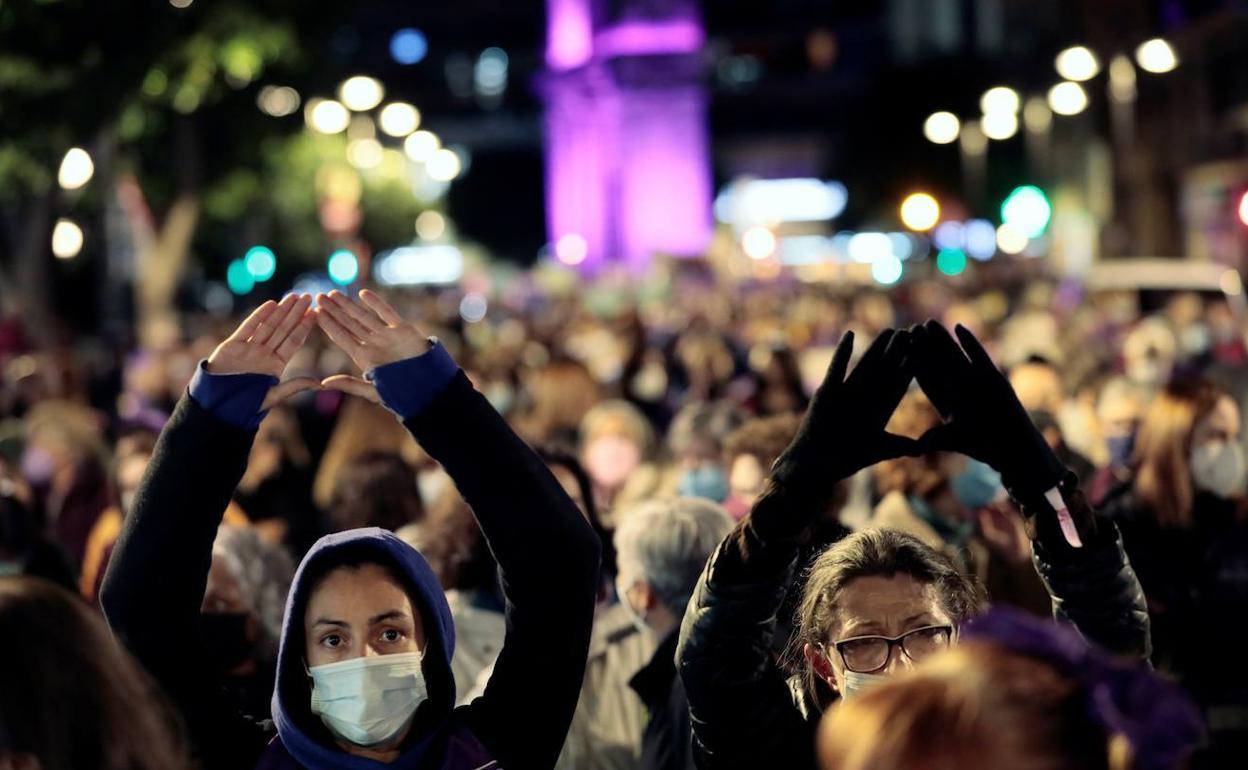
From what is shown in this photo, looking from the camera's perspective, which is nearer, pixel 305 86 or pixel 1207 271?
pixel 1207 271

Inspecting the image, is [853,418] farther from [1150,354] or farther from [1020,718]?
[1150,354]

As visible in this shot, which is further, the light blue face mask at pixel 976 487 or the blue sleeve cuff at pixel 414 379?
the light blue face mask at pixel 976 487

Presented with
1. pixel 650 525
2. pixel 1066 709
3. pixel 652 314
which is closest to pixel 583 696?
pixel 650 525

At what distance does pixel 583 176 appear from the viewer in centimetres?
9712

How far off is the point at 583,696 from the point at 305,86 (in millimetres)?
28962

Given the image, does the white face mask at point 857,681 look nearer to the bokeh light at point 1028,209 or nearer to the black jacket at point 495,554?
the black jacket at point 495,554

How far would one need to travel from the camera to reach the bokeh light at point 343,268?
17750 mm

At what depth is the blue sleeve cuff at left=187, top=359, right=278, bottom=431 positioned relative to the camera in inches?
156

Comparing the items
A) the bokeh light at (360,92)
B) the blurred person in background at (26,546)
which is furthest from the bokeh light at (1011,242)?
the blurred person in background at (26,546)

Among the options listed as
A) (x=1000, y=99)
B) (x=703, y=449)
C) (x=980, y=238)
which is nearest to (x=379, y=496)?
(x=703, y=449)

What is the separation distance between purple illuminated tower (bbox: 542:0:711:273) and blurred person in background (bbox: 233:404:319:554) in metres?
68.5

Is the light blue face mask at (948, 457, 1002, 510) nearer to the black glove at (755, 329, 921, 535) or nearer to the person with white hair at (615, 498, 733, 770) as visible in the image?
the person with white hair at (615, 498, 733, 770)

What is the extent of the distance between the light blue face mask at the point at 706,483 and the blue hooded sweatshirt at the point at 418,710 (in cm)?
540

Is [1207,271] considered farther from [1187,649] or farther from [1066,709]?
[1066,709]
